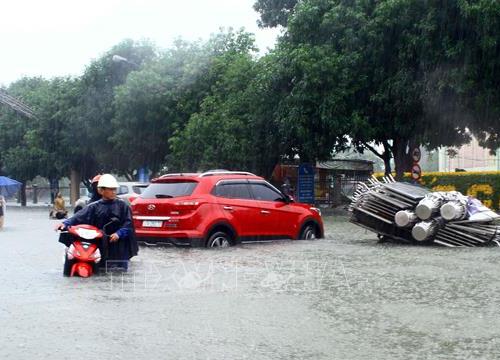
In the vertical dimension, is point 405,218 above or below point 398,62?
below

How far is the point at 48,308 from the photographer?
7832 millimetres

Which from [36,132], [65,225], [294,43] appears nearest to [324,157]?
[294,43]

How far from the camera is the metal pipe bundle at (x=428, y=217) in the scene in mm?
15094

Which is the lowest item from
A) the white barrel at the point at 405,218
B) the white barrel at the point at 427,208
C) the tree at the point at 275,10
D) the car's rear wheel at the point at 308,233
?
the car's rear wheel at the point at 308,233

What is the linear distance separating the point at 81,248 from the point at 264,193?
18.3ft

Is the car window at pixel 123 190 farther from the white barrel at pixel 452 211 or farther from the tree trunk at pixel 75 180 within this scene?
the tree trunk at pixel 75 180

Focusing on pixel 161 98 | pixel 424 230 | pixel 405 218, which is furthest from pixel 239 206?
pixel 161 98

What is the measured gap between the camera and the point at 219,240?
13672 millimetres

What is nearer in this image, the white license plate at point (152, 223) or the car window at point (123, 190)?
the white license plate at point (152, 223)

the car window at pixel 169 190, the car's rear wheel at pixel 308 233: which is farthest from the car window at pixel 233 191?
the car's rear wheel at pixel 308 233

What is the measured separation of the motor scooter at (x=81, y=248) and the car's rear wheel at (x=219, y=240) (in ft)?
11.3

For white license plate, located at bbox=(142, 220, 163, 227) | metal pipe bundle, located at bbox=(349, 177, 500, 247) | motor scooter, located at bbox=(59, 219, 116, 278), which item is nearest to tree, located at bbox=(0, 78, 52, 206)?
metal pipe bundle, located at bbox=(349, 177, 500, 247)

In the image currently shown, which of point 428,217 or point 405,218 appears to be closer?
point 428,217

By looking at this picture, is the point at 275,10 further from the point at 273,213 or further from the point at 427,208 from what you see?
the point at 273,213
